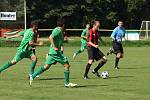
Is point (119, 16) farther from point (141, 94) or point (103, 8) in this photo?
point (141, 94)

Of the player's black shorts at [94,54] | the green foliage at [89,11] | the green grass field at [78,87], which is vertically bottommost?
the green grass field at [78,87]

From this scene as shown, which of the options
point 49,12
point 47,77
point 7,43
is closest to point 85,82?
point 47,77

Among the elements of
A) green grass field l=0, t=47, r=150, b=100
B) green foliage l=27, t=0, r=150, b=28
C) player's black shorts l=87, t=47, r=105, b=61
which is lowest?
green grass field l=0, t=47, r=150, b=100

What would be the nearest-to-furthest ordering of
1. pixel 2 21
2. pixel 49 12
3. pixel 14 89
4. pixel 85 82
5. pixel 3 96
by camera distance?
pixel 3 96
pixel 14 89
pixel 85 82
pixel 2 21
pixel 49 12

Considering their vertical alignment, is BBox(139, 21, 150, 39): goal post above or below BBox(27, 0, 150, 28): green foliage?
below

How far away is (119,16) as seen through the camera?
81625 mm

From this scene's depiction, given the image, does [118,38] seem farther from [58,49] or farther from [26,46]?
[58,49]

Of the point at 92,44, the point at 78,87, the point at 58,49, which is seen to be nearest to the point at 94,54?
the point at 92,44

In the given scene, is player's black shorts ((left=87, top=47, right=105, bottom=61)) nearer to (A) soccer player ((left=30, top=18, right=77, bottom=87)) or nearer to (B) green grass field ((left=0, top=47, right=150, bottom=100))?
(B) green grass field ((left=0, top=47, right=150, bottom=100))

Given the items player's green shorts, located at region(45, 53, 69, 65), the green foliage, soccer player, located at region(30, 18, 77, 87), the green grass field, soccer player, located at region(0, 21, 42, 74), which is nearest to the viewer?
the green grass field

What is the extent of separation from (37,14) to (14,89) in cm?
6278

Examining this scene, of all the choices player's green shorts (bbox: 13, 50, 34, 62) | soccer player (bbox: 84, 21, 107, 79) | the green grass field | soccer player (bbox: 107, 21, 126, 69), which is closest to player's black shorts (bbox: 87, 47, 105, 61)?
soccer player (bbox: 84, 21, 107, 79)

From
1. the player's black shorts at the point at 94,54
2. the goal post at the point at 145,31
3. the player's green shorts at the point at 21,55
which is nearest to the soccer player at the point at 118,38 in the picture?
the player's black shorts at the point at 94,54

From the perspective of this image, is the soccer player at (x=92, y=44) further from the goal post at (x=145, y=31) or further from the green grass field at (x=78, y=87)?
the goal post at (x=145, y=31)
